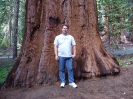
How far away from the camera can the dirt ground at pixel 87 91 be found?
710 centimetres

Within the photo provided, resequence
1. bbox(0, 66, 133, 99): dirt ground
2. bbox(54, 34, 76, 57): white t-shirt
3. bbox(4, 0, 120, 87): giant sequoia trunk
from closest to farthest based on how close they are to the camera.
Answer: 1. bbox(0, 66, 133, 99): dirt ground
2. bbox(54, 34, 76, 57): white t-shirt
3. bbox(4, 0, 120, 87): giant sequoia trunk

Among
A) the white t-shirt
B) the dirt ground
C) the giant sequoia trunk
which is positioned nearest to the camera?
the dirt ground

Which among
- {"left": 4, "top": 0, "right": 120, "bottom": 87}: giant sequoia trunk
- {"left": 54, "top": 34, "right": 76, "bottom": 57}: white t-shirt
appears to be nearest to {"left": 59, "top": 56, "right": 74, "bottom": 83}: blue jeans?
{"left": 54, "top": 34, "right": 76, "bottom": 57}: white t-shirt

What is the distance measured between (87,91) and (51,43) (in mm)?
2047

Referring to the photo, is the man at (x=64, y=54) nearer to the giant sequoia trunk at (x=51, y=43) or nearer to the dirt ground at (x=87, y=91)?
the dirt ground at (x=87, y=91)

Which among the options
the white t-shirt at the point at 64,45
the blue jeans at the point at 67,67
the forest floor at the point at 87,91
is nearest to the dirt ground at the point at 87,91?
the forest floor at the point at 87,91

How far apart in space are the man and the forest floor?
28 cm

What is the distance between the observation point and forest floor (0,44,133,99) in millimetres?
7105

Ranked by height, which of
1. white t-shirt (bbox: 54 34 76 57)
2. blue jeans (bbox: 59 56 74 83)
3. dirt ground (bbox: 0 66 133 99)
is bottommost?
dirt ground (bbox: 0 66 133 99)

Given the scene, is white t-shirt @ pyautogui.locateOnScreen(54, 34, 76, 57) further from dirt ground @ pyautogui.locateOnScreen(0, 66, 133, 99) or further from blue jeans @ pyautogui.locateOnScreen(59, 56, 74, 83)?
dirt ground @ pyautogui.locateOnScreen(0, 66, 133, 99)

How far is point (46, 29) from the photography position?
334 inches

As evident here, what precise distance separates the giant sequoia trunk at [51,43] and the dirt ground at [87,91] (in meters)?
0.30

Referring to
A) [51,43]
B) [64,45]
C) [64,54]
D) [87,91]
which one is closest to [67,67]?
[64,54]

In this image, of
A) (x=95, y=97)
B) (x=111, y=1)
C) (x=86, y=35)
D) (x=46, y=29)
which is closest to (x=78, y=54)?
(x=86, y=35)
